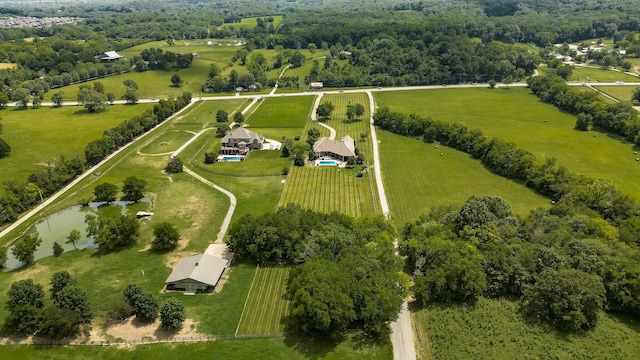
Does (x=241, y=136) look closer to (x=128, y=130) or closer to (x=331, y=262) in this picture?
(x=128, y=130)

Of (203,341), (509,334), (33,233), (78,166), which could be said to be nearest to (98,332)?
(203,341)

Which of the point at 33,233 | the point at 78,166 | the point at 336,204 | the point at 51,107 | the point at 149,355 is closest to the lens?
the point at 149,355

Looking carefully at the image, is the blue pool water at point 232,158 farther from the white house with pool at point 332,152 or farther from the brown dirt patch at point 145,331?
the brown dirt patch at point 145,331

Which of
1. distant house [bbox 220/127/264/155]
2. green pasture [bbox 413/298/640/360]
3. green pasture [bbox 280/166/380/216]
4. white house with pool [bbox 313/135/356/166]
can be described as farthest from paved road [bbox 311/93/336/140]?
green pasture [bbox 413/298/640/360]

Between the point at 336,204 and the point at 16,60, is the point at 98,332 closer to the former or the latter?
the point at 336,204

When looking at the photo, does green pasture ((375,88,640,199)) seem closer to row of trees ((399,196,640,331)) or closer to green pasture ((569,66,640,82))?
green pasture ((569,66,640,82))

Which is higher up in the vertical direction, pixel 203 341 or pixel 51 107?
pixel 51 107
